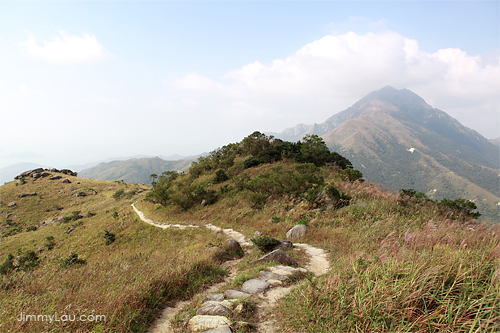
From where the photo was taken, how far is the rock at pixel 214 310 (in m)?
4.21

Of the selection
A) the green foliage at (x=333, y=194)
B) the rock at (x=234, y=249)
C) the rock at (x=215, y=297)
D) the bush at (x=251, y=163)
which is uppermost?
the bush at (x=251, y=163)

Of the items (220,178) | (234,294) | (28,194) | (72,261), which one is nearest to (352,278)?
(234,294)

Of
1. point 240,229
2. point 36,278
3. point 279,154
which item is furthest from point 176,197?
point 36,278

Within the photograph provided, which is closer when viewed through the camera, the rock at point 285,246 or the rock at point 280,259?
the rock at point 280,259

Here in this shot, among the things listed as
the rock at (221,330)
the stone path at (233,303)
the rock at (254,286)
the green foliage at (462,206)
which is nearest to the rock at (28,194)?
the stone path at (233,303)

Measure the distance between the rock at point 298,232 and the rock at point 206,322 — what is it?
25.0 feet

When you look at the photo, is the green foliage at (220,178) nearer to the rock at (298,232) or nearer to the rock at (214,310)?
the rock at (298,232)

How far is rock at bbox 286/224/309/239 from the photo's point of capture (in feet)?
35.8

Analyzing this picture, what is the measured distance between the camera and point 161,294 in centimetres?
495

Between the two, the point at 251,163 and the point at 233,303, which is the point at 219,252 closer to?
the point at 233,303

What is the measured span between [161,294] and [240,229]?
410 inches

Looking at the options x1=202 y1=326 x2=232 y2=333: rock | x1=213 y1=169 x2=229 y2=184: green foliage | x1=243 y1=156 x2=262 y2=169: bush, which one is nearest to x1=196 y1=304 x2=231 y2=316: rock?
x1=202 y1=326 x2=232 y2=333: rock

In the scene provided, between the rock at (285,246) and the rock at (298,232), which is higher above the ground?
the rock at (285,246)

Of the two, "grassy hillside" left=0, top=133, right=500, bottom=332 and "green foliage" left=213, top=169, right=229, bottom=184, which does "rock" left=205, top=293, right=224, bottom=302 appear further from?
"green foliage" left=213, top=169, right=229, bottom=184
